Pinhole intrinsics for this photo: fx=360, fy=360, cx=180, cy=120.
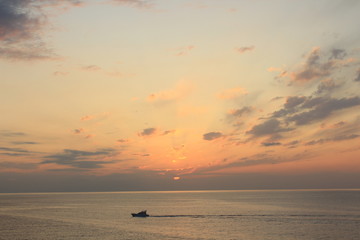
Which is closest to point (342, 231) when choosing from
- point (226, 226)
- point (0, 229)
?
point (226, 226)

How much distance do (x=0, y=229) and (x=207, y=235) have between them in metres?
80.2

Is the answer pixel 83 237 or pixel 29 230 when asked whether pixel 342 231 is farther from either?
pixel 29 230

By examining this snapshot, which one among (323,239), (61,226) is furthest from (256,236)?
(61,226)

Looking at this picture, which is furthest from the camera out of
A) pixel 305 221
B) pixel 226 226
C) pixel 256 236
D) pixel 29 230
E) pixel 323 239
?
pixel 305 221

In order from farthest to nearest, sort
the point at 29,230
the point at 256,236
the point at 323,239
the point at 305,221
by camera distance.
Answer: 1. the point at 305,221
2. the point at 29,230
3. the point at 256,236
4. the point at 323,239

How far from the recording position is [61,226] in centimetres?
14938

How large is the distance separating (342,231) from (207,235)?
48.0 m

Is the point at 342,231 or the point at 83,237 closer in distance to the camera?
the point at 83,237

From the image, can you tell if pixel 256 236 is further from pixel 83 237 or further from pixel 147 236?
pixel 83 237

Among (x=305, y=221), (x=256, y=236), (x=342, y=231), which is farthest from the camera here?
(x=305, y=221)

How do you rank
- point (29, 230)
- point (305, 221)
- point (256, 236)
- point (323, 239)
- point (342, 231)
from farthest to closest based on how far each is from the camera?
point (305, 221)
point (29, 230)
point (342, 231)
point (256, 236)
point (323, 239)

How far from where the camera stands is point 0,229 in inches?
5463

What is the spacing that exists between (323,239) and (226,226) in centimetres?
4339

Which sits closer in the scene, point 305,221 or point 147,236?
point 147,236
